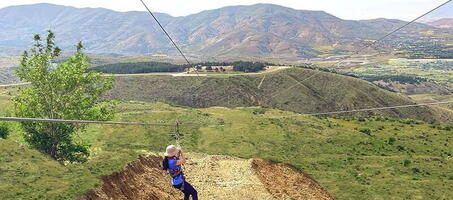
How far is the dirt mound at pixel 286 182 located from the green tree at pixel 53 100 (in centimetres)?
1956

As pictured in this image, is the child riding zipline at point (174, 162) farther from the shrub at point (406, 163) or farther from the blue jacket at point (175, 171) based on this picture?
the shrub at point (406, 163)

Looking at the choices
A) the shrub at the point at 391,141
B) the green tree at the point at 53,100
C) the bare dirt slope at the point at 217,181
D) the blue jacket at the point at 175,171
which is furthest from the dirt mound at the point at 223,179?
the shrub at the point at 391,141

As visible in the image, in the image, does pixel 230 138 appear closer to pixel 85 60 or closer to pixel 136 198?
pixel 85 60

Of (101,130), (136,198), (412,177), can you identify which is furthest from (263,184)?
(101,130)

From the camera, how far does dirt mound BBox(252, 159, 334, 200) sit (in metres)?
41.1

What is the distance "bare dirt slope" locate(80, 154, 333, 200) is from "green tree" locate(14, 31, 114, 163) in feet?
26.9

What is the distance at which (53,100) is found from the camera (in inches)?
1729

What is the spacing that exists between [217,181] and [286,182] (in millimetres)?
9073

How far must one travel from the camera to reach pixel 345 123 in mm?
99438

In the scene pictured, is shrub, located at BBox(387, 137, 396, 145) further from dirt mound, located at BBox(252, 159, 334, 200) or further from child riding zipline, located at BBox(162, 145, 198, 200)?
child riding zipline, located at BBox(162, 145, 198, 200)

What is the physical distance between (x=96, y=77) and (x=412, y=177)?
40123 millimetres

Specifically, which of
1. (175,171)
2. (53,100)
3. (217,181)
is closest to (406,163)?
(217,181)

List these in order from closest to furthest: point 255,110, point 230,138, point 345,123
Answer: point 230,138
point 345,123
point 255,110

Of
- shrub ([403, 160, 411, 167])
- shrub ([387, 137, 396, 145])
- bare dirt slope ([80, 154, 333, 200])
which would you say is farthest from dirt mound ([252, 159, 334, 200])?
shrub ([387, 137, 396, 145])
